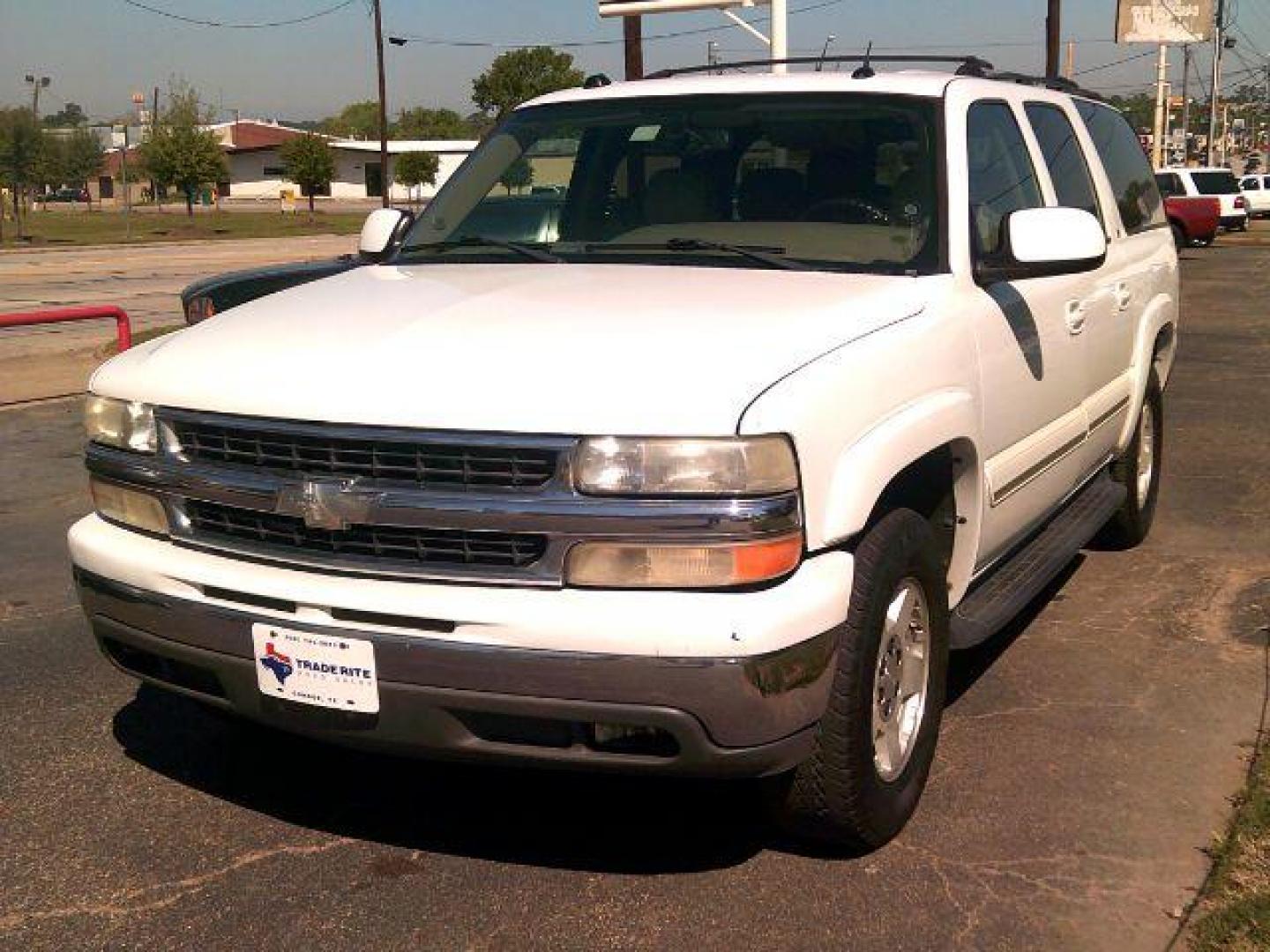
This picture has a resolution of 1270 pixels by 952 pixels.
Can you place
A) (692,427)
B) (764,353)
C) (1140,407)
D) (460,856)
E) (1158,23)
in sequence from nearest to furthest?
(692,427)
(764,353)
(460,856)
(1140,407)
(1158,23)

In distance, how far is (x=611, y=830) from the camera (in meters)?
3.53

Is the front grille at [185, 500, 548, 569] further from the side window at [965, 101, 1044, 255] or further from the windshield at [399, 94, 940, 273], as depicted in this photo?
the side window at [965, 101, 1044, 255]

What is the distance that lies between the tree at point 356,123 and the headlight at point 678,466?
148272mm

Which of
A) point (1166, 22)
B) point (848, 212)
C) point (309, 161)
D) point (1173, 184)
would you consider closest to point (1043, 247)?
point (848, 212)

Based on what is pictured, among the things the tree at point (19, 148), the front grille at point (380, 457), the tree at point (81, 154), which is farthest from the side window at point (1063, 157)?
the tree at point (81, 154)

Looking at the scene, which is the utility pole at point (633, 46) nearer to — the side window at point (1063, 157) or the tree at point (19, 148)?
the side window at point (1063, 157)

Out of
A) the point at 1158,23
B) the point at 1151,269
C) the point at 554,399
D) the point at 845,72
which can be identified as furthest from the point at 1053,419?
the point at 1158,23

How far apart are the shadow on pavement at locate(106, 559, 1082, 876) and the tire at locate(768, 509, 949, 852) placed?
0.14 metres

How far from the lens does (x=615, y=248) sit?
13.3 feet

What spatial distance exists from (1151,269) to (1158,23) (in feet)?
157

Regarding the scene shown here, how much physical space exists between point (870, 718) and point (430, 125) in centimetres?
12988

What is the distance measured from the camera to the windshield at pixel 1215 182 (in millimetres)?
35094

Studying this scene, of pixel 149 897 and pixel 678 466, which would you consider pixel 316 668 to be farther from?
pixel 678 466

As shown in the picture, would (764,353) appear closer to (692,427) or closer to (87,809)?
(692,427)
